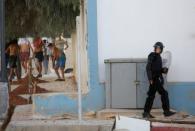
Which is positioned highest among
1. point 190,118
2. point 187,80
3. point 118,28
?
point 118,28

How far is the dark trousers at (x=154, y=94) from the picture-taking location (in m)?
12.2

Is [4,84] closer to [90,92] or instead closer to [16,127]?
[16,127]

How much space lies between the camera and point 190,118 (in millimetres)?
12680

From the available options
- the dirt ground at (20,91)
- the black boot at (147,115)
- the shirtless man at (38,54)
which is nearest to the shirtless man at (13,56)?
the dirt ground at (20,91)

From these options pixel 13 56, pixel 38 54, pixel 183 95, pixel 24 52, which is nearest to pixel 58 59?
pixel 38 54

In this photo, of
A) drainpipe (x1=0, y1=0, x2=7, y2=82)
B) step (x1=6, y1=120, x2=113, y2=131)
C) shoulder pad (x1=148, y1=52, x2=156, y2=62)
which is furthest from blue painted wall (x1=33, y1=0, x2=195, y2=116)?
drainpipe (x1=0, y1=0, x2=7, y2=82)

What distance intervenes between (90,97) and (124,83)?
2.90 ft

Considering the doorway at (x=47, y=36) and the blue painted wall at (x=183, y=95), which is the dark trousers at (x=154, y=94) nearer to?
the blue painted wall at (x=183, y=95)

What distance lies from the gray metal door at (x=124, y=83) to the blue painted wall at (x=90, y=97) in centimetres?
41

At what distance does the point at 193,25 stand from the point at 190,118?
7.23 feet

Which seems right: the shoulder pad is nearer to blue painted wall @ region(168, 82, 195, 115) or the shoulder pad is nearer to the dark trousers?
the dark trousers

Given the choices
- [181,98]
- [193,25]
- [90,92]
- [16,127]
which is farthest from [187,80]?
[16,127]

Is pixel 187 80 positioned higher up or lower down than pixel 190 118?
higher up

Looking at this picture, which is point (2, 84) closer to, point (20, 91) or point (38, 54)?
point (20, 91)
